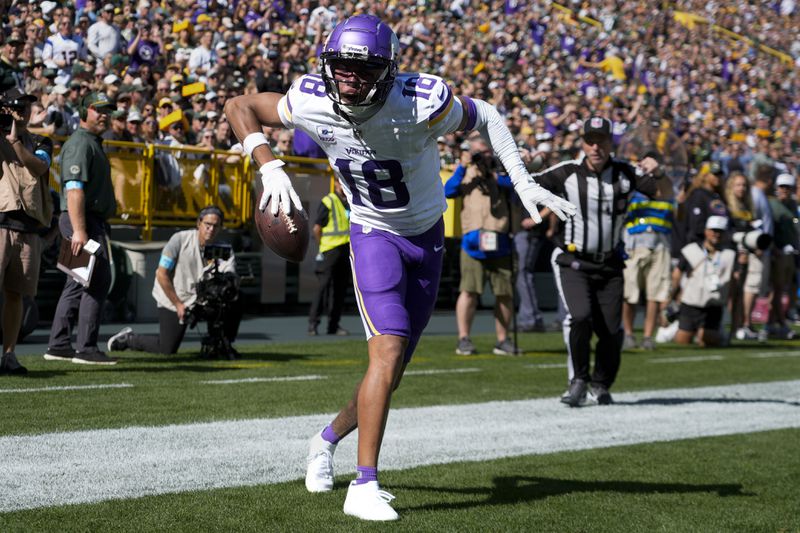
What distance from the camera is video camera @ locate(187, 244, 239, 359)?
1018 centimetres

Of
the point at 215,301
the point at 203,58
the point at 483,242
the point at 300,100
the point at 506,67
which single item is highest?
the point at 506,67

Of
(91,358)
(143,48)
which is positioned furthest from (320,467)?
(143,48)

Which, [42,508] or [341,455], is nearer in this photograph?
[42,508]

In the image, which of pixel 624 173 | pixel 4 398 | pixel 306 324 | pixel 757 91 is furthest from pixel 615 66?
pixel 4 398

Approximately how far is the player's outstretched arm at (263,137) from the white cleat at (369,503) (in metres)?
1.08

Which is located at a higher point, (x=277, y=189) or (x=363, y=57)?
(x=363, y=57)

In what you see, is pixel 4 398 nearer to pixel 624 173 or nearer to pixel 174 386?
pixel 174 386

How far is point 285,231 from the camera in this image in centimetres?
481

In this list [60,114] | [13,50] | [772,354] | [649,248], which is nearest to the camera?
[60,114]

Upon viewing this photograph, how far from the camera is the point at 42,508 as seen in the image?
176 inches

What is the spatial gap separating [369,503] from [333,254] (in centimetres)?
904

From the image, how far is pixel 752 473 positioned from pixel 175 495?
2.93 m

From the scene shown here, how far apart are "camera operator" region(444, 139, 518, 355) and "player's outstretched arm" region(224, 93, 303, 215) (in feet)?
22.3

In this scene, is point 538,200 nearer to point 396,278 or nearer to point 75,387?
point 396,278
